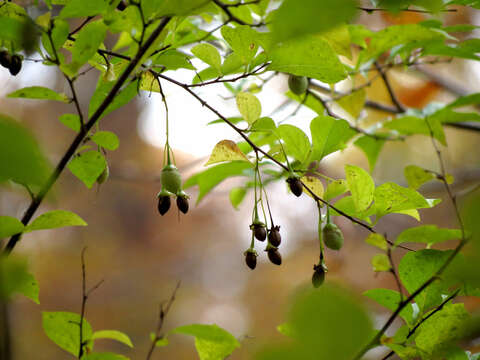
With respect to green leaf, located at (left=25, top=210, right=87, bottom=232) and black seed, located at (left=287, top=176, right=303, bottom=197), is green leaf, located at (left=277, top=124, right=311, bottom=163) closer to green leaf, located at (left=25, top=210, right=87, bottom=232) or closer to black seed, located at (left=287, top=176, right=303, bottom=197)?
black seed, located at (left=287, top=176, right=303, bottom=197)

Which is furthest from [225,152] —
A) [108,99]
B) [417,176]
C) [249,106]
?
[417,176]

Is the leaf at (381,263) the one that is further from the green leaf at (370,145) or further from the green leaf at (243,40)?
the green leaf at (370,145)

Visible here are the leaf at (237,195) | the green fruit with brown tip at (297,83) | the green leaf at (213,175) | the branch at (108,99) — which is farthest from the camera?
the leaf at (237,195)

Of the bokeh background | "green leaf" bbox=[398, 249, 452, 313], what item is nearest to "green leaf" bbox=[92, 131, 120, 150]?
"green leaf" bbox=[398, 249, 452, 313]

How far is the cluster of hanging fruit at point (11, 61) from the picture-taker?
0.47 meters

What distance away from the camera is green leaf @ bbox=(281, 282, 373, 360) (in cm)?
16

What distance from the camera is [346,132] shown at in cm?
52

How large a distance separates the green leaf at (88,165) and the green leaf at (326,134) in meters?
0.24

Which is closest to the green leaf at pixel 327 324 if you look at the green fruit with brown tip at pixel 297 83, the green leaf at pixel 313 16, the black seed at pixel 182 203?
the green leaf at pixel 313 16

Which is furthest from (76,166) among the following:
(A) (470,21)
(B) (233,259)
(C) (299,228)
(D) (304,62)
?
(B) (233,259)

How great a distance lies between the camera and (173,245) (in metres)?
3.72

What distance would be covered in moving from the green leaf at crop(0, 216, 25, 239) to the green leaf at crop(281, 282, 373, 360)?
310 millimetres

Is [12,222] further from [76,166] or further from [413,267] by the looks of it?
[413,267]

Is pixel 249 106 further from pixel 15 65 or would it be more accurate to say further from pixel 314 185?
pixel 15 65
